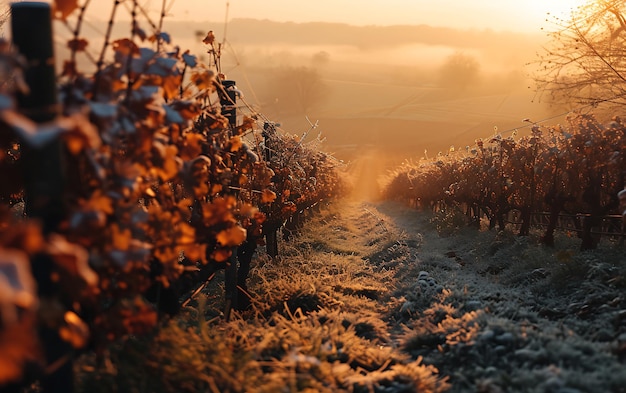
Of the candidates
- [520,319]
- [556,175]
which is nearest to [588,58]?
[556,175]

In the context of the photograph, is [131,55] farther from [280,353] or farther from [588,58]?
[588,58]

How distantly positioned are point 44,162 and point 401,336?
13.2 feet

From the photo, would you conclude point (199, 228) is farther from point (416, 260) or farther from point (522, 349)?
point (416, 260)

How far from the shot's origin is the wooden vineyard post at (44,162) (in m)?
2.58

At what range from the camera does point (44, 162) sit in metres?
2.57

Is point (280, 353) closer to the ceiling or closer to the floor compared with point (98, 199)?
closer to the floor

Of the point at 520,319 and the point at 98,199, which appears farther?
the point at 520,319

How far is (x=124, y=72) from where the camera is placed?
314cm

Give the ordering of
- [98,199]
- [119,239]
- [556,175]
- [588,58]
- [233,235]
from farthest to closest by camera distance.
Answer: [588,58] < [556,175] < [233,235] < [119,239] < [98,199]

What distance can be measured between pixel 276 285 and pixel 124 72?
445 centimetres

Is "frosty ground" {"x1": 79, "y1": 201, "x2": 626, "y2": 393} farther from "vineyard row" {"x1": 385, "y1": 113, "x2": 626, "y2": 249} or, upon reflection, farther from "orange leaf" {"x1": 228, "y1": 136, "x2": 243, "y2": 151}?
"orange leaf" {"x1": 228, "y1": 136, "x2": 243, "y2": 151}

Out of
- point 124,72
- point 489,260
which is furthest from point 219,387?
point 489,260

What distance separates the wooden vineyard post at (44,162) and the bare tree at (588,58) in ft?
38.8

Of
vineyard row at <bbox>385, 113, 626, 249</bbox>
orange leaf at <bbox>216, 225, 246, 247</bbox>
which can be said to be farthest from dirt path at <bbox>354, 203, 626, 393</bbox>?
orange leaf at <bbox>216, 225, 246, 247</bbox>
